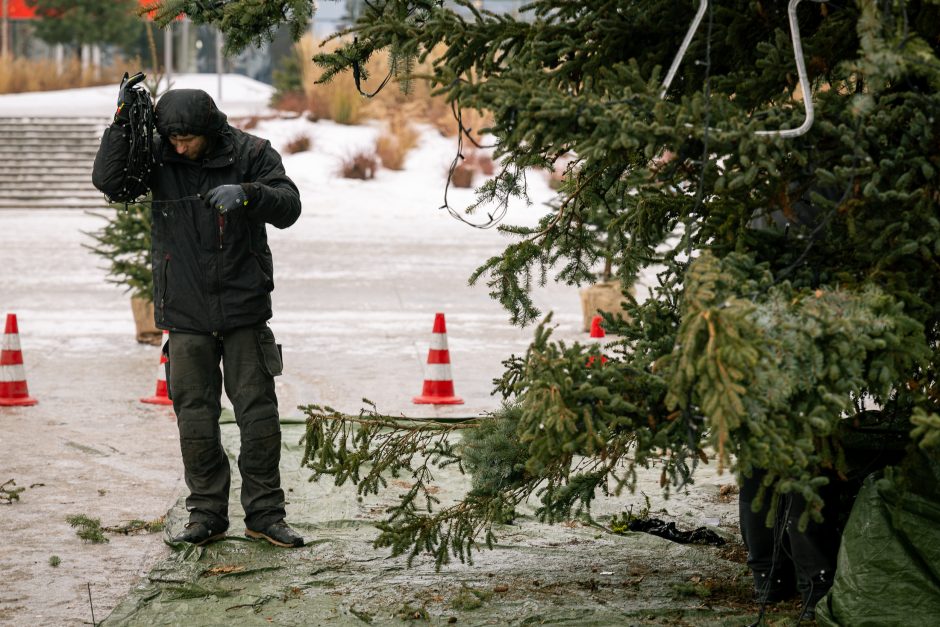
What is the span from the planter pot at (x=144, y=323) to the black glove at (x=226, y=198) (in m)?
6.21

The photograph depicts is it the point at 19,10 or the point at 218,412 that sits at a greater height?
the point at 19,10

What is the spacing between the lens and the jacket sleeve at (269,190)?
5125 mm

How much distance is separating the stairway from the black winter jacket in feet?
63.0

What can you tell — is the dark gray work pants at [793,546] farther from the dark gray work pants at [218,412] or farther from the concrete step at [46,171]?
the concrete step at [46,171]

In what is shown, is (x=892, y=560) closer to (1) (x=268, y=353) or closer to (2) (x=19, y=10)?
(1) (x=268, y=353)

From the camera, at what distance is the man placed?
5.18 metres

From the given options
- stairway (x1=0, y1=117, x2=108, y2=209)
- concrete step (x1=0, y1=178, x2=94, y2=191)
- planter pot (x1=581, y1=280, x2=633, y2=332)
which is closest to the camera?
planter pot (x1=581, y1=280, x2=633, y2=332)

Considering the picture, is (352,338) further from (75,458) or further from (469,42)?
(469,42)

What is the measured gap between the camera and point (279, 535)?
529 centimetres

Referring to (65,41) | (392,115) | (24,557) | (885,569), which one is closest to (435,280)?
(24,557)

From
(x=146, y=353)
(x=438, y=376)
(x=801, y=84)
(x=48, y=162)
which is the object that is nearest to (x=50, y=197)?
(x=48, y=162)

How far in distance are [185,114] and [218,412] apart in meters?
1.26

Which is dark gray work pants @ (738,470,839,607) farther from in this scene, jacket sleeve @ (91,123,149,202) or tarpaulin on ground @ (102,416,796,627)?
jacket sleeve @ (91,123,149,202)

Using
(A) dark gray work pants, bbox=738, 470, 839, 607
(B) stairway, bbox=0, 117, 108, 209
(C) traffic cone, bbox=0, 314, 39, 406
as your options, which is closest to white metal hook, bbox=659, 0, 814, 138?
(A) dark gray work pants, bbox=738, 470, 839, 607
